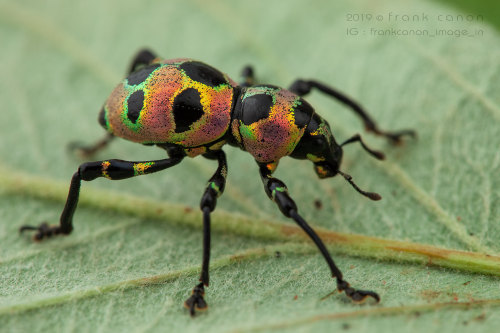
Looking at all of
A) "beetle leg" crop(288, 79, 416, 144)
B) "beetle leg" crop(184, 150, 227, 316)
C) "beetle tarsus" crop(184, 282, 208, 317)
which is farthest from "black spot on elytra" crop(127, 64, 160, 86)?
"beetle tarsus" crop(184, 282, 208, 317)

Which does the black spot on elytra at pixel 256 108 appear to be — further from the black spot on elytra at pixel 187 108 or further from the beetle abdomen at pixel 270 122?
the black spot on elytra at pixel 187 108

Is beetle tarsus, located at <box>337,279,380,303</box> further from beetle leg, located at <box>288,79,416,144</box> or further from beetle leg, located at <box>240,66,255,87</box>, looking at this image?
beetle leg, located at <box>240,66,255,87</box>

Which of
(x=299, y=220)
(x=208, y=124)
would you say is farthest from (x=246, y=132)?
(x=299, y=220)

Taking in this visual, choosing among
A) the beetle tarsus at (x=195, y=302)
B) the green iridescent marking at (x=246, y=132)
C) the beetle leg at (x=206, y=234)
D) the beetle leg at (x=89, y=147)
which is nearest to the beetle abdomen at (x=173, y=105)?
the green iridescent marking at (x=246, y=132)

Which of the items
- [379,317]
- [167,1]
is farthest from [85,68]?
[379,317]

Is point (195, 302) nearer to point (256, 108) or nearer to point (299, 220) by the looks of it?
point (299, 220)

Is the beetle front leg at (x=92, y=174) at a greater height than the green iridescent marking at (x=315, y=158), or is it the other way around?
the green iridescent marking at (x=315, y=158)
